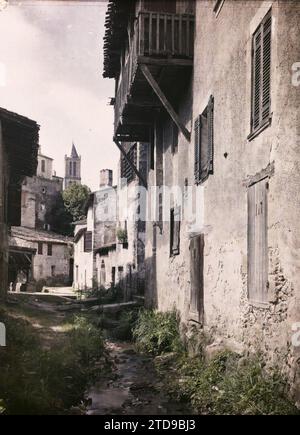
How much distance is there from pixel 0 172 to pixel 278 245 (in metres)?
9.17

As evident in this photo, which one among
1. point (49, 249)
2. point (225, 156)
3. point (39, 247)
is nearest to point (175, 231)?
point (225, 156)

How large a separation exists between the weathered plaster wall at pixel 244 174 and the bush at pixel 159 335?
1.99m

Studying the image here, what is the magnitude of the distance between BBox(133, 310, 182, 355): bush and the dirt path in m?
0.50

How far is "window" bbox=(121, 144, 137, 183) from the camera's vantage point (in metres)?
20.1

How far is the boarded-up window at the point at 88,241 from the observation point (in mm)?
30303

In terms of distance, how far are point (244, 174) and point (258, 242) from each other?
1134 millimetres

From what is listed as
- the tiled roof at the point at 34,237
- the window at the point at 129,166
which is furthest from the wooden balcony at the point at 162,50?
the tiled roof at the point at 34,237
